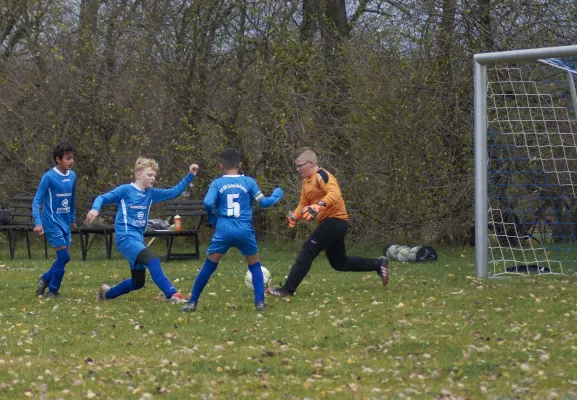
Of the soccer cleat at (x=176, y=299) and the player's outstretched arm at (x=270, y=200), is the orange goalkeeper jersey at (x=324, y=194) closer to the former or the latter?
the player's outstretched arm at (x=270, y=200)

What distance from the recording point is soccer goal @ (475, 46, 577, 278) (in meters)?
15.1

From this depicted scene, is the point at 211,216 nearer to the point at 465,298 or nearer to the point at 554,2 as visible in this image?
the point at 465,298

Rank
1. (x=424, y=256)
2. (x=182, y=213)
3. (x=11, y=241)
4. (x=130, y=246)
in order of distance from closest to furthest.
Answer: (x=130, y=246), (x=424, y=256), (x=182, y=213), (x=11, y=241)

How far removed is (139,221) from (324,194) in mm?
2076

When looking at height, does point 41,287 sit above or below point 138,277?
below

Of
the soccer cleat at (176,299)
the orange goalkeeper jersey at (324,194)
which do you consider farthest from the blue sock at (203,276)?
the orange goalkeeper jersey at (324,194)

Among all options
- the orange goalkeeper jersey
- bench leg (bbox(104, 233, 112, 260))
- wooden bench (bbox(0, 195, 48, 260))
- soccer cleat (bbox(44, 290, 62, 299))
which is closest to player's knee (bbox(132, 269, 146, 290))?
soccer cleat (bbox(44, 290, 62, 299))

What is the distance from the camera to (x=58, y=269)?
12.0 meters

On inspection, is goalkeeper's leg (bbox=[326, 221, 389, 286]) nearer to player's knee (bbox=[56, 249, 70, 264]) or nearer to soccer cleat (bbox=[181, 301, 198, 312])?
soccer cleat (bbox=[181, 301, 198, 312])

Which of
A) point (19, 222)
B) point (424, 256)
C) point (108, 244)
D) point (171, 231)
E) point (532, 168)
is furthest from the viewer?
point (19, 222)

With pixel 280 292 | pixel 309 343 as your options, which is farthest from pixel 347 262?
pixel 309 343

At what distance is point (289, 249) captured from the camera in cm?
1972

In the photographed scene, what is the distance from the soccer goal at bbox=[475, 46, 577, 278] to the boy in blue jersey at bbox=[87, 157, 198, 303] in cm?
557

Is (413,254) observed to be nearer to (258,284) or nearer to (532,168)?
(532,168)
